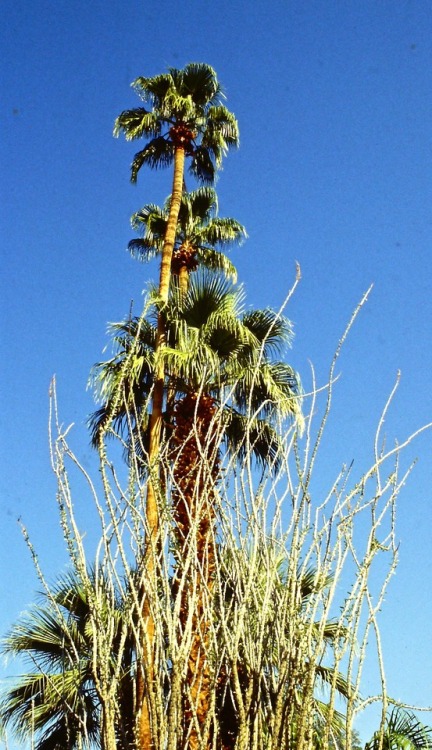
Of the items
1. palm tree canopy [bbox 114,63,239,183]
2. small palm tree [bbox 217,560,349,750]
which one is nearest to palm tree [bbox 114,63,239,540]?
palm tree canopy [bbox 114,63,239,183]

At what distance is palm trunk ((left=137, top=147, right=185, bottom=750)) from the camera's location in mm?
3477

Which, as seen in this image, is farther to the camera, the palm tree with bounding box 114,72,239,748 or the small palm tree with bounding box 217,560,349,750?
the palm tree with bounding box 114,72,239,748

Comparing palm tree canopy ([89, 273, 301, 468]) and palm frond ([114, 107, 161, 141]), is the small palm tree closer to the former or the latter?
palm tree canopy ([89, 273, 301, 468])

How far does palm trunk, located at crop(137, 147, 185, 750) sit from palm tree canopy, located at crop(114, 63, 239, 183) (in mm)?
481

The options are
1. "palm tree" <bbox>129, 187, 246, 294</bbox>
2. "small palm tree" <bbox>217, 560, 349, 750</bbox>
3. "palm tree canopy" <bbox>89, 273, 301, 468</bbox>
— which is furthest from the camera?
"palm tree" <bbox>129, 187, 246, 294</bbox>

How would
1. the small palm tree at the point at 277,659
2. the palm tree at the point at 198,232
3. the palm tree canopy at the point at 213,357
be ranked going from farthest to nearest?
the palm tree at the point at 198,232, the palm tree canopy at the point at 213,357, the small palm tree at the point at 277,659

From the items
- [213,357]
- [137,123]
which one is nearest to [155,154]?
[137,123]

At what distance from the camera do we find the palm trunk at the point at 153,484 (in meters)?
3.48

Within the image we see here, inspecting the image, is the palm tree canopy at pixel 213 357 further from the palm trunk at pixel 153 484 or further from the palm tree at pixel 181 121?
the palm tree at pixel 181 121

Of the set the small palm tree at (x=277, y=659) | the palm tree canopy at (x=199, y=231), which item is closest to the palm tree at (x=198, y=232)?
the palm tree canopy at (x=199, y=231)

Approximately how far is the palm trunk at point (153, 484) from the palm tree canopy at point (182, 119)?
481 millimetres

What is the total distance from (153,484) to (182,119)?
8.95 meters

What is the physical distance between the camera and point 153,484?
404cm

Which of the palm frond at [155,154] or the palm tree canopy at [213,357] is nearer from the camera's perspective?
the palm tree canopy at [213,357]
